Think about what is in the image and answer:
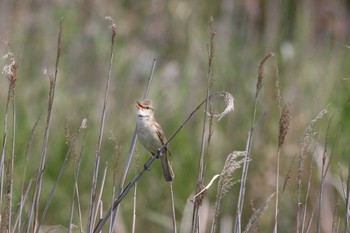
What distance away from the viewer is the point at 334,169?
17.5 feet

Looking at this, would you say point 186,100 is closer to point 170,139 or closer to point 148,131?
point 148,131

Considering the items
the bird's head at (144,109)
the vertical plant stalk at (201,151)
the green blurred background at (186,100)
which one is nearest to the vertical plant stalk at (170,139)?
the vertical plant stalk at (201,151)

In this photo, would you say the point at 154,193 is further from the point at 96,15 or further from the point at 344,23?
the point at 344,23

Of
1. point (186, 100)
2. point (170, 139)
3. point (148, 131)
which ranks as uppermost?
point (186, 100)

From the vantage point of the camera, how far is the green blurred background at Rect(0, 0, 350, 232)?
17.6ft

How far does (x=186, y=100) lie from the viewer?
19.1 ft

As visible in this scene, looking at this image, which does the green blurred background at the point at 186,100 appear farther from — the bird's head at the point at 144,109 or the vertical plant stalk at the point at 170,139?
the vertical plant stalk at the point at 170,139

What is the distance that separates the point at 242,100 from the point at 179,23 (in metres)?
2.11

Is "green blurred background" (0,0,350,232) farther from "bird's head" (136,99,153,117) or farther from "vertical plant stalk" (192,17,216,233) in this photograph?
"vertical plant stalk" (192,17,216,233)

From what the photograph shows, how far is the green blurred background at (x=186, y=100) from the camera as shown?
5371mm

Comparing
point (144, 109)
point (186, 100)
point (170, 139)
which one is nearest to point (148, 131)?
point (144, 109)

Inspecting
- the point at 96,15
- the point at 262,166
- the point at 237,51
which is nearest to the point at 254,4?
the point at 96,15

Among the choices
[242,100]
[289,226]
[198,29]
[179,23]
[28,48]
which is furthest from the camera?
[179,23]

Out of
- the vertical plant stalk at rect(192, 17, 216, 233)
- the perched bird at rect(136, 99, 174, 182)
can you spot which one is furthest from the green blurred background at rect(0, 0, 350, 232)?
the vertical plant stalk at rect(192, 17, 216, 233)
